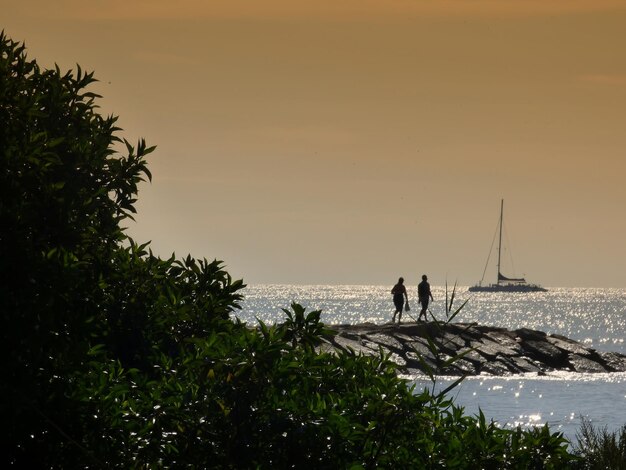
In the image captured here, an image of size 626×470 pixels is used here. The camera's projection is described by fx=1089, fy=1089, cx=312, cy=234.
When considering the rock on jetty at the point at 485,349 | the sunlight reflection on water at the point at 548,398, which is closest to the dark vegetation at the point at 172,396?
the sunlight reflection on water at the point at 548,398

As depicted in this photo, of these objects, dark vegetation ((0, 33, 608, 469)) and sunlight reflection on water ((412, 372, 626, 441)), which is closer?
dark vegetation ((0, 33, 608, 469))

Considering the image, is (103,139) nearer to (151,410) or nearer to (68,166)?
(68,166)

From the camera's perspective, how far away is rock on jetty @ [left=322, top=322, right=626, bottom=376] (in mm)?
36594

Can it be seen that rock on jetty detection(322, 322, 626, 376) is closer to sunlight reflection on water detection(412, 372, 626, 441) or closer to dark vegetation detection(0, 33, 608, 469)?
sunlight reflection on water detection(412, 372, 626, 441)

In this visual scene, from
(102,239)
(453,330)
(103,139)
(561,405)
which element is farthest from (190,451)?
(453,330)

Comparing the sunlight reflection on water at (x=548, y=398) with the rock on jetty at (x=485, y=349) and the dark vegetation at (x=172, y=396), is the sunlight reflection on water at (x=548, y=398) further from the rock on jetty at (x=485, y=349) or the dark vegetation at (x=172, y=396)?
the dark vegetation at (x=172, y=396)

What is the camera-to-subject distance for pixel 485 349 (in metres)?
40.3

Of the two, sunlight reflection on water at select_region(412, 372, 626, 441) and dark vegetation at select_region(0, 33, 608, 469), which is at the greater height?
dark vegetation at select_region(0, 33, 608, 469)

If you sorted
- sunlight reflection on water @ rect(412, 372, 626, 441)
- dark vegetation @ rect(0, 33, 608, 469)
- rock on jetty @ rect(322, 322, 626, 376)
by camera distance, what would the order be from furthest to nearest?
rock on jetty @ rect(322, 322, 626, 376), sunlight reflection on water @ rect(412, 372, 626, 441), dark vegetation @ rect(0, 33, 608, 469)

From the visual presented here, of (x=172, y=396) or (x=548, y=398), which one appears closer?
(x=172, y=396)

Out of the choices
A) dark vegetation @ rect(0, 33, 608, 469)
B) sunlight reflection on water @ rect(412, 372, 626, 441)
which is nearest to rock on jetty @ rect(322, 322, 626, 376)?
sunlight reflection on water @ rect(412, 372, 626, 441)

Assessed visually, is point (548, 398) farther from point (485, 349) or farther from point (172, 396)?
point (172, 396)

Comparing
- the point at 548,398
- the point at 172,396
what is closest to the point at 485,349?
the point at 548,398

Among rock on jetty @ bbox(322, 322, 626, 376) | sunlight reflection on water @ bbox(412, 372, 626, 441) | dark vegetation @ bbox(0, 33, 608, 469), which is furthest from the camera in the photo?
rock on jetty @ bbox(322, 322, 626, 376)
